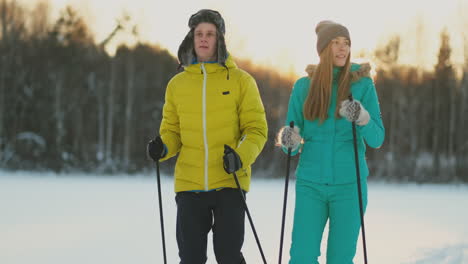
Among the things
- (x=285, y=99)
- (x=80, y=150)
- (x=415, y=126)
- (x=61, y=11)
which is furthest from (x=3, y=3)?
(x=415, y=126)

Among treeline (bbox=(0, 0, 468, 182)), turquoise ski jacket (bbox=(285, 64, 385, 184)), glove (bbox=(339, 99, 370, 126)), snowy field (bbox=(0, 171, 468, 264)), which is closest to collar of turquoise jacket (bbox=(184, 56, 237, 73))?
turquoise ski jacket (bbox=(285, 64, 385, 184))

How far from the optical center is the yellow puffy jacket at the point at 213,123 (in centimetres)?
290

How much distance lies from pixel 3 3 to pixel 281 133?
864 inches

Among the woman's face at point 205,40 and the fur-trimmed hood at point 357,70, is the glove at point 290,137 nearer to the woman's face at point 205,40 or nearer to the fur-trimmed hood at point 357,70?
the fur-trimmed hood at point 357,70

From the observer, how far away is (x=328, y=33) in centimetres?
304

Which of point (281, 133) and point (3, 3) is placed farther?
point (3, 3)

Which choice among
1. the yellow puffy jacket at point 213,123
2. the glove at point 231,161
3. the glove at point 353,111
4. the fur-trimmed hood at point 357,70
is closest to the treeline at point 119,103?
the fur-trimmed hood at point 357,70

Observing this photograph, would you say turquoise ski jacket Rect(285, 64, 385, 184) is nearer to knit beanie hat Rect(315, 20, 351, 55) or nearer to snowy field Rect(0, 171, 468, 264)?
knit beanie hat Rect(315, 20, 351, 55)

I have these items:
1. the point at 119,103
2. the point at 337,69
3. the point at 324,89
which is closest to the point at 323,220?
the point at 324,89

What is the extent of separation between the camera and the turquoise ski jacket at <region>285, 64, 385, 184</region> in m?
2.93

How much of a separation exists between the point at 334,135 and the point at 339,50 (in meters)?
0.47

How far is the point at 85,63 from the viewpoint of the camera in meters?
22.0

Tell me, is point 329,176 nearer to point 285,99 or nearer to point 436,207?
point 436,207

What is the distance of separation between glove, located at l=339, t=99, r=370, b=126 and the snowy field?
2.56m
